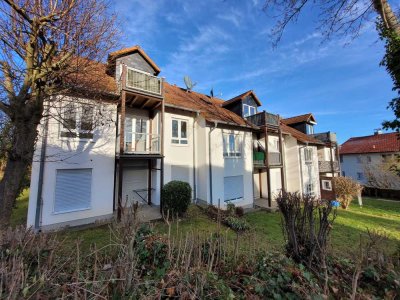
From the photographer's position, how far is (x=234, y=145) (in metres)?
17.0

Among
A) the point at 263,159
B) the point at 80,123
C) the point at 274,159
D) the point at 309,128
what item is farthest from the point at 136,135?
the point at 309,128

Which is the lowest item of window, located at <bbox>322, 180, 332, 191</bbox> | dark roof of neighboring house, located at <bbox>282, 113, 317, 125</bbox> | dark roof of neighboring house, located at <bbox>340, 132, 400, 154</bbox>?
window, located at <bbox>322, 180, 332, 191</bbox>

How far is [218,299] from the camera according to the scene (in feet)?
8.87

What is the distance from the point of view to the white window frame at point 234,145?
640 inches

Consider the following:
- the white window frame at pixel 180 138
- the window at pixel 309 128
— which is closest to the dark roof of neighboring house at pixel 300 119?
the window at pixel 309 128

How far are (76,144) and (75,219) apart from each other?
3.77 meters

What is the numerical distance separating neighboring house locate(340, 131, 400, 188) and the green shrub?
3051cm

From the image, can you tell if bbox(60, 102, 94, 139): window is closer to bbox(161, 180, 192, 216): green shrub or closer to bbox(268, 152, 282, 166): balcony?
bbox(161, 180, 192, 216): green shrub

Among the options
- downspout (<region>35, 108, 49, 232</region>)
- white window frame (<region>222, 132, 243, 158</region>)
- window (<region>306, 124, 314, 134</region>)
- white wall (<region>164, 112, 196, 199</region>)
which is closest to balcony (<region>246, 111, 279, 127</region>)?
white window frame (<region>222, 132, 243, 158</region>)

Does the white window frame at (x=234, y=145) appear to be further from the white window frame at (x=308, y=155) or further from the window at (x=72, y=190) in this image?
the white window frame at (x=308, y=155)

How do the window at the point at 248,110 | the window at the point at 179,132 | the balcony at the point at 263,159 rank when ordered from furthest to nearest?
1. the window at the point at 248,110
2. the balcony at the point at 263,159
3. the window at the point at 179,132

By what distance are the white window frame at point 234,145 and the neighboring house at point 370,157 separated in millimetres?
24169

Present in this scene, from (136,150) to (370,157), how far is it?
132ft

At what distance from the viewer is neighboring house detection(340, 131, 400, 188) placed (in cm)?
3016
